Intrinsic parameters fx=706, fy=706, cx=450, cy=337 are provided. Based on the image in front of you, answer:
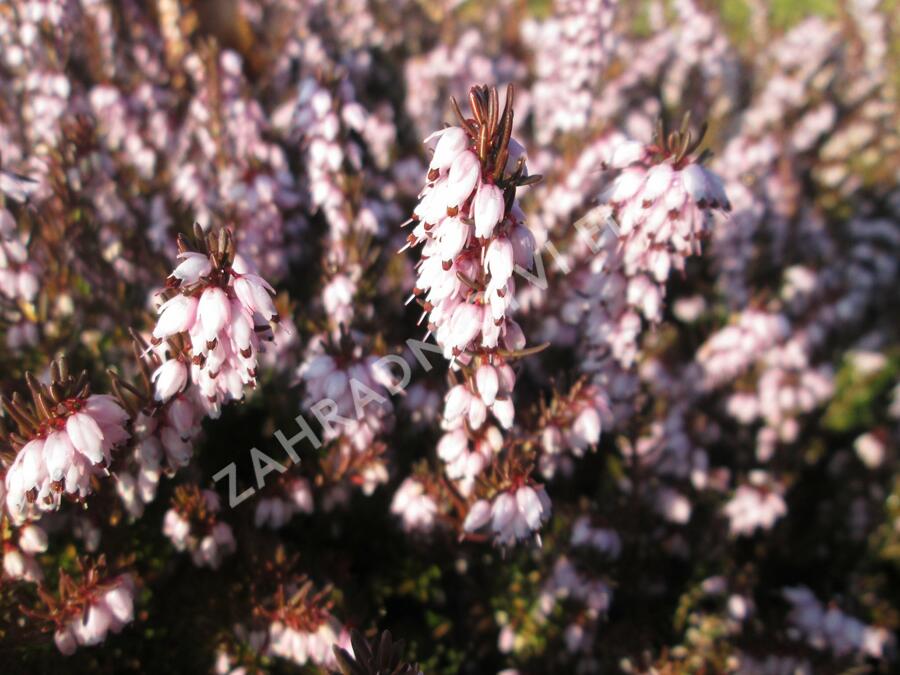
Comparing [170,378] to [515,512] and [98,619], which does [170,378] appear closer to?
[98,619]

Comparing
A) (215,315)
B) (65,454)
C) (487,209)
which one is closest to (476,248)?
(487,209)

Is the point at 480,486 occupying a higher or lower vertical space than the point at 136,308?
lower

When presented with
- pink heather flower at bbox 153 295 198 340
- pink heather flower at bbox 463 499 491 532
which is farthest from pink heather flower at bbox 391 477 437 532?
pink heather flower at bbox 153 295 198 340

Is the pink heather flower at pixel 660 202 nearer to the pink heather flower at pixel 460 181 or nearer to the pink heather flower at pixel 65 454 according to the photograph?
the pink heather flower at pixel 460 181

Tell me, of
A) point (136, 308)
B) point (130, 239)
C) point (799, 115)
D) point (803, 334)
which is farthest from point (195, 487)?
point (799, 115)

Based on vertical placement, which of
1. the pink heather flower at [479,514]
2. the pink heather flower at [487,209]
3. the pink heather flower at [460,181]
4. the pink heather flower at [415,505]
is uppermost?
the pink heather flower at [460,181]

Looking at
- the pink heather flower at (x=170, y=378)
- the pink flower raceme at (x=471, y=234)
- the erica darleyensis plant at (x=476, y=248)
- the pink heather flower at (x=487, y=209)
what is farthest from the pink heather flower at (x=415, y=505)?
the pink heather flower at (x=487, y=209)

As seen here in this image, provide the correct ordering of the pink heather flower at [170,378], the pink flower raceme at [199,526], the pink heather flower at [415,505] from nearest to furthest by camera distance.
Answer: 1. the pink heather flower at [170,378]
2. the pink flower raceme at [199,526]
3. the pink heather flower at [415,505]

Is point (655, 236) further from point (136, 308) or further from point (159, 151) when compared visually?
point (159, 151)
